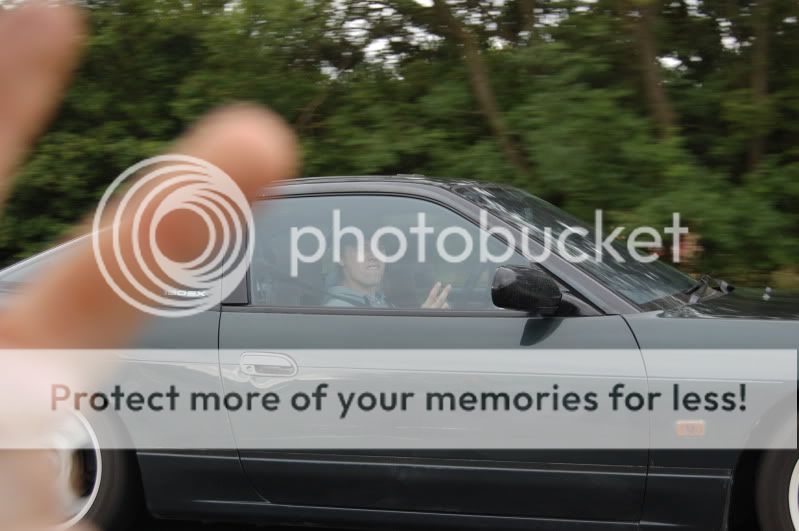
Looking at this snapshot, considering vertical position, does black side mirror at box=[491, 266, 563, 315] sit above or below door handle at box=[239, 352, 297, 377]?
above

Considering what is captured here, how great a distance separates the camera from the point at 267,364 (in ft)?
11.1

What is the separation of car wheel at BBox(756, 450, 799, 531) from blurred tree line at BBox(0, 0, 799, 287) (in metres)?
3.15

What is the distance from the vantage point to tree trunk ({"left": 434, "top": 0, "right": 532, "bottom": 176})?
6.80 m

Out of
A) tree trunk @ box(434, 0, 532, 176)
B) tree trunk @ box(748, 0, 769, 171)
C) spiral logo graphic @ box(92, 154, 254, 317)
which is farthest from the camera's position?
tree trunk @ box(434, 0, 532, 176)

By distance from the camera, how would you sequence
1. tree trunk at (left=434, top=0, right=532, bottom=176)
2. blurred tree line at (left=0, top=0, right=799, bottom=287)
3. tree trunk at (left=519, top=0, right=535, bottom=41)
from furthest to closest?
tree trunk at (left=519, top=0, right=535, bottom=41) < tree trunk at (left=434, top=0, right=532, bottom=176) < blurred tree line at (left=0, top=0, right=799, bottom=287)

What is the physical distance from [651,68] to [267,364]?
15.0ft

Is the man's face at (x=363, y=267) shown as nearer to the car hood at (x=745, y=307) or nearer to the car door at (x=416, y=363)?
the car door at (x=416, y=363)

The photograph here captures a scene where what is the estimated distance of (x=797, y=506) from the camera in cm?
305

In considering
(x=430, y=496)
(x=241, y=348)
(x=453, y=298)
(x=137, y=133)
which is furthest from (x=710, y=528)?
(x=137, y=133)

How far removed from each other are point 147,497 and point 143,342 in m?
0.60

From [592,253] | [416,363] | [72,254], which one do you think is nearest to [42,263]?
[72,254]

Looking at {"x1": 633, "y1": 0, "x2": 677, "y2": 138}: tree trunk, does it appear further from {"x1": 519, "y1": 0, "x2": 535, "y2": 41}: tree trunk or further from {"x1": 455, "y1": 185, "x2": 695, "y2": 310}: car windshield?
{"x1": 455, "y1": 185, "x2": 695, "y2": 310}: car windshield
